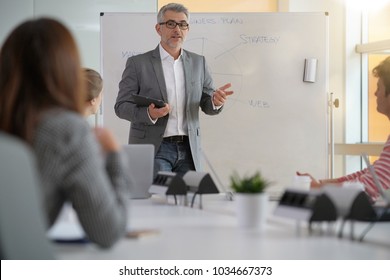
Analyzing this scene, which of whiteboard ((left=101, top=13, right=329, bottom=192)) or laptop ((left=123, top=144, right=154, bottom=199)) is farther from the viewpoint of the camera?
whiteboard ((left=101, top=13, right=329, bottom=192))

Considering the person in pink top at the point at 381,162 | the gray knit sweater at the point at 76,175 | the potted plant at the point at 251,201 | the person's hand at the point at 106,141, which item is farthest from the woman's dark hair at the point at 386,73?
the gray knit sweater at the point at 76,175

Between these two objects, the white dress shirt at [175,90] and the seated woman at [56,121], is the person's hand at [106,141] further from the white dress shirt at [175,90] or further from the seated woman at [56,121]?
the white dress shirt at [175,90]

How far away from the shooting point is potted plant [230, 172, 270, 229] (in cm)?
175

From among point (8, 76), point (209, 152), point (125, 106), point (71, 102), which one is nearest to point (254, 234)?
point (71, 102)

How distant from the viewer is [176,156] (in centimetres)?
335

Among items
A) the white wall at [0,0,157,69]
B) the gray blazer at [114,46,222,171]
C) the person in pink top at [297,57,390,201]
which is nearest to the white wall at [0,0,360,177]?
the white wall at [0,0,157,69]

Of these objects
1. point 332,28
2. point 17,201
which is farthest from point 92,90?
point 332,28

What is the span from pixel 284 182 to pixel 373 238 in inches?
116

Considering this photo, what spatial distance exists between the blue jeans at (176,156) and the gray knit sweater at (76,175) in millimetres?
1936

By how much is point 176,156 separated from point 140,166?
0.70 m

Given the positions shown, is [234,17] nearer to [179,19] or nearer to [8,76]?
[179,19]

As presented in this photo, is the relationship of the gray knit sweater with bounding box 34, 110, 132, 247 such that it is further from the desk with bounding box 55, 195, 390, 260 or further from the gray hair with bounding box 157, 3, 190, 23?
the gray hair with bounding box 157, 3, 190, 23

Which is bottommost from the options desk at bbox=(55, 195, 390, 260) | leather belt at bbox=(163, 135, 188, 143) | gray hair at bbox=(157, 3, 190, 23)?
desk at bbox=(55, 195, 390, 260)

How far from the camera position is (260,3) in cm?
568
